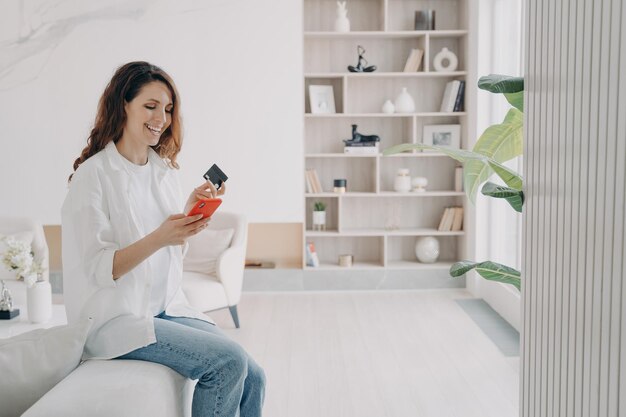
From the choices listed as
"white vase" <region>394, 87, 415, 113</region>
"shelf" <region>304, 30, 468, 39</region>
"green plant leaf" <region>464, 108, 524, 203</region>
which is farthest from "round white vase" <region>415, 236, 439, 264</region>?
"green plant leaf" <region>464, 108, 524, 203</region>

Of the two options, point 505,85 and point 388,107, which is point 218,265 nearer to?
point 388,107

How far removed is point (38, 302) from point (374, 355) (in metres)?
1.78

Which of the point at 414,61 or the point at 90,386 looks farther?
the point at 414,61

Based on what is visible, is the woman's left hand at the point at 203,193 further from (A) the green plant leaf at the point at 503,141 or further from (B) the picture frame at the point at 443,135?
(B) the picture frame at the point at 443,135

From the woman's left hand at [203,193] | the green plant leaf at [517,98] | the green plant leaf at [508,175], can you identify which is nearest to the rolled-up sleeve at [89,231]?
the woman's left hand at [203,193]

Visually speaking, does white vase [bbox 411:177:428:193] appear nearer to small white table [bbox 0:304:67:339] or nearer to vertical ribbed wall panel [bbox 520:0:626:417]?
small white table [bbox 0:304:67:339]

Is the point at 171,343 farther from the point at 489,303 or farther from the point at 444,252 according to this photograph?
the point at 444,252

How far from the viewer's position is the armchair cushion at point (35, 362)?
167 centimetres

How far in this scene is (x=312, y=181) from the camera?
5.46m

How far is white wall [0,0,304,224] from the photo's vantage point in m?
5.12

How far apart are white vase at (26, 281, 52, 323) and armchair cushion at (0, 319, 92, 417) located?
1637 mm

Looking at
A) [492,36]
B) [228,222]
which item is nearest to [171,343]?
[228,222]

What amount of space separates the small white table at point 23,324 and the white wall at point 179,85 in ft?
5.90

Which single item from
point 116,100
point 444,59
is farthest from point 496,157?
point 444,59
